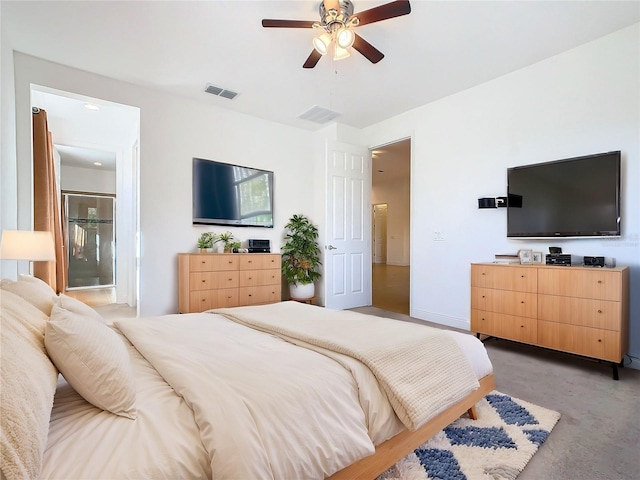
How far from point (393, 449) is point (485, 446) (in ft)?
2.04

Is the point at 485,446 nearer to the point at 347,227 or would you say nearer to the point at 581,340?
the point at 581,340

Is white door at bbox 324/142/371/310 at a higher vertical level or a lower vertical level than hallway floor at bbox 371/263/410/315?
higher

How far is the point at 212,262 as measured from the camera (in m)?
3.82

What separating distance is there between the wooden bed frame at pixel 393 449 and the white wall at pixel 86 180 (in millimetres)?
7694

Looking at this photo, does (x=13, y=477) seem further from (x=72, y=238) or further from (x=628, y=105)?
(x=72, y=238)

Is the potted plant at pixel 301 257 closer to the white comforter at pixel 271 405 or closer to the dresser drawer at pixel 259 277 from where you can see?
the dresser drawer at pixel 259 277

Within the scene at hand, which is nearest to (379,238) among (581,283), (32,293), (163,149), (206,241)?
(206,241)

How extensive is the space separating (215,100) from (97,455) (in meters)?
4.15

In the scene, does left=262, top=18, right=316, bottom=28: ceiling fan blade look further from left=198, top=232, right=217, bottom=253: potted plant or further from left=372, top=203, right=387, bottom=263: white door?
left=372, top=203, right=387, bottom=263: white door

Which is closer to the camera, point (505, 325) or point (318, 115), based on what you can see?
point (505, 325)

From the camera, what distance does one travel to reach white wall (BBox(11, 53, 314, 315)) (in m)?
3.17

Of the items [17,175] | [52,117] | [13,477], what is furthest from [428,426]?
[52,117]

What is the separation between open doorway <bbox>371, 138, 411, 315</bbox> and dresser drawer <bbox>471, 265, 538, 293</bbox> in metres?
2.78

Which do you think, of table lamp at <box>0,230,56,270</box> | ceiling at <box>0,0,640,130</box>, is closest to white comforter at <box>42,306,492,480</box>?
table lamp at <box>0,230,56,270</box>
